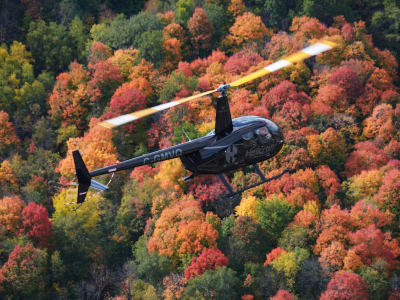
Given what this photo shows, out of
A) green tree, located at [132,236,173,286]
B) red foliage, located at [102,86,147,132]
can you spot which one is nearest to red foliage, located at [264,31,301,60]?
red foliage, located at [102,86,147,132]

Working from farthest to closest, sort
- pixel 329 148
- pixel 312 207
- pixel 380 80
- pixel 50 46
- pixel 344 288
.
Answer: pixel 50 46, pixel 380 80, pixel 329 148, pixel 312 207, pixel 344 288

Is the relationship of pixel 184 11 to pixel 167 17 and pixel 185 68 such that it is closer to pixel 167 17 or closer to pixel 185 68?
pixel 167 17

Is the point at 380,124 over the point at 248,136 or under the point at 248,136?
under

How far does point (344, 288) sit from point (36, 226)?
24031 millimetres

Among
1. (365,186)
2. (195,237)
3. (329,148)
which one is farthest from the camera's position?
(329,148)

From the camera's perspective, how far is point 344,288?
66.2 meters

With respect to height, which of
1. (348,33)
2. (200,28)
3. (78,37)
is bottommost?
(348,33)

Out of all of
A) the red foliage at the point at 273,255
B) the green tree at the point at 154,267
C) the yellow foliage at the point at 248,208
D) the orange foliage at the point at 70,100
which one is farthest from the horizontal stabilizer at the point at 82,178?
the orange foliage at the point at 70,100

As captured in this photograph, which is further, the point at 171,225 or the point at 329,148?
the point at 329,148

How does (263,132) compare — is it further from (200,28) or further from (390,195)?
(200,28)

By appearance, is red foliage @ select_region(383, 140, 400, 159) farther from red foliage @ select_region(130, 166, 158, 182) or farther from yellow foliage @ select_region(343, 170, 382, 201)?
red foliage @ select_region(130, 166, 158, 182)

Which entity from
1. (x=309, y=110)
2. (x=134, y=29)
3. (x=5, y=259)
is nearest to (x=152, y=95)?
(x=134, y=29)

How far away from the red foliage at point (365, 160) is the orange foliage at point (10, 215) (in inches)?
1058

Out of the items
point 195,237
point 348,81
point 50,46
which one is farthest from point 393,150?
point 50,46
